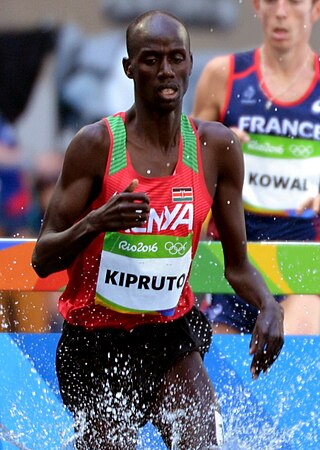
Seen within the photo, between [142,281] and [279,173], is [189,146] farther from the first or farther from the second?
[279,173]

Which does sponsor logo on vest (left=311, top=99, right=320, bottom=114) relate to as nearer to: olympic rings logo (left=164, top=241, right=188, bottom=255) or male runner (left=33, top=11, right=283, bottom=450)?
male runner (left=33, top=11, right=283, bottom=450)

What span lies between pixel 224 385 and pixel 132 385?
1.03m

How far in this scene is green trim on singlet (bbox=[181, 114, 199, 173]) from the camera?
4410 millimetres

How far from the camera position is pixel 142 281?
441cm

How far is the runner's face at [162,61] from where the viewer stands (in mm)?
4211

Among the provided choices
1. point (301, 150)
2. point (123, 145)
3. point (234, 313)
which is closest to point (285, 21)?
point (301, 150)

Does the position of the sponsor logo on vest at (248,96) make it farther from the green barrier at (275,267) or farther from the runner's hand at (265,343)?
the runner's hand at (265,343)

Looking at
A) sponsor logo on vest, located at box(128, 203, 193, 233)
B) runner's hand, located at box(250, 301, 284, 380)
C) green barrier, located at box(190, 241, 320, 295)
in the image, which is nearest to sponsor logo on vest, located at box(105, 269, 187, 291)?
sponsor logo on vest, located at box(128, 203, 193, 233)

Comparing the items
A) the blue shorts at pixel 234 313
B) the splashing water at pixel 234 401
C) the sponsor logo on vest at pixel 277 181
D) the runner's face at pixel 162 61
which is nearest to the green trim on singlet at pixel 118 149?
the runner's face at pixel 162 61

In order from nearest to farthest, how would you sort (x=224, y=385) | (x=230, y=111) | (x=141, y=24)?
(x=141, y=24) < (x=224, y=385) < (x=230, y=111)

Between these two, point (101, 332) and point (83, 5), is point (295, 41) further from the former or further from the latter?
point (101, 332)

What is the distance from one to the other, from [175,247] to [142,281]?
6.8 inches

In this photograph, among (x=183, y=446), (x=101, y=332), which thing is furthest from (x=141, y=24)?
(x=183, y=446)

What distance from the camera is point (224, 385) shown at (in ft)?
17.9
